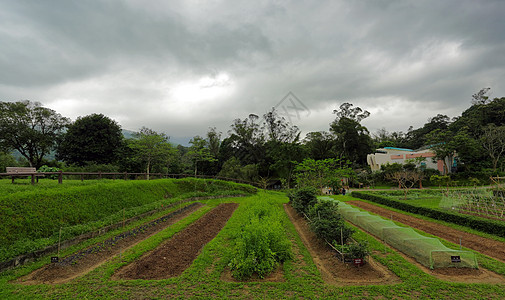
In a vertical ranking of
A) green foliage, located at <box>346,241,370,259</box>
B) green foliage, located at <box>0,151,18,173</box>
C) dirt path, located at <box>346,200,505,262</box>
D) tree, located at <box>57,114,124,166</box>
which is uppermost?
tree, located at <box>57,114,124,166</box>

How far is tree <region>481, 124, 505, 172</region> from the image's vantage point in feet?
125

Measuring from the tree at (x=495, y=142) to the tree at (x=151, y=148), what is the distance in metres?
50.5

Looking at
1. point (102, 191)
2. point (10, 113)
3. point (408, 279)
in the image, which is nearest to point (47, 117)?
point (10, 113)

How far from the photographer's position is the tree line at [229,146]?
29188 mm

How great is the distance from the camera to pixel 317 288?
5.80 metres

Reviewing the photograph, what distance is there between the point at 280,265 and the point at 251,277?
4.09 ft

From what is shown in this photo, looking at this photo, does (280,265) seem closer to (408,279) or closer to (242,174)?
(408,279)

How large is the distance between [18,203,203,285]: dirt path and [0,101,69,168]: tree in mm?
29814

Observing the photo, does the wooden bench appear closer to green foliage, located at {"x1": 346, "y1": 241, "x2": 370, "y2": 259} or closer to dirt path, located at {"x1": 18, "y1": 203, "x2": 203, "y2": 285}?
dirt path, located at {"x1": 18, "y1": 203, "x2": 203, "y2": 285}

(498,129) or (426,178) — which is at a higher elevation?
(498,129)

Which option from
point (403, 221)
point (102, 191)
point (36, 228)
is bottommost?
point (403, 221)

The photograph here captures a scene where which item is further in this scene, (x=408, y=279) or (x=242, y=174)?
(x=242, y=174)

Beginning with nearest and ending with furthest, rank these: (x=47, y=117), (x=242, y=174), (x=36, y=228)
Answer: (x=36, y=228)
(x=47, y=117)
(x=242, y=174)

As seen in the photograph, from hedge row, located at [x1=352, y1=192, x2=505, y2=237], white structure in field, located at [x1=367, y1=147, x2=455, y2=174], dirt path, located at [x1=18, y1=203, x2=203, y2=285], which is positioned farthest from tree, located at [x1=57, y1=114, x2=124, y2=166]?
white structure in field, located at [x1=367, y1=147, x2=455, y2=174]
